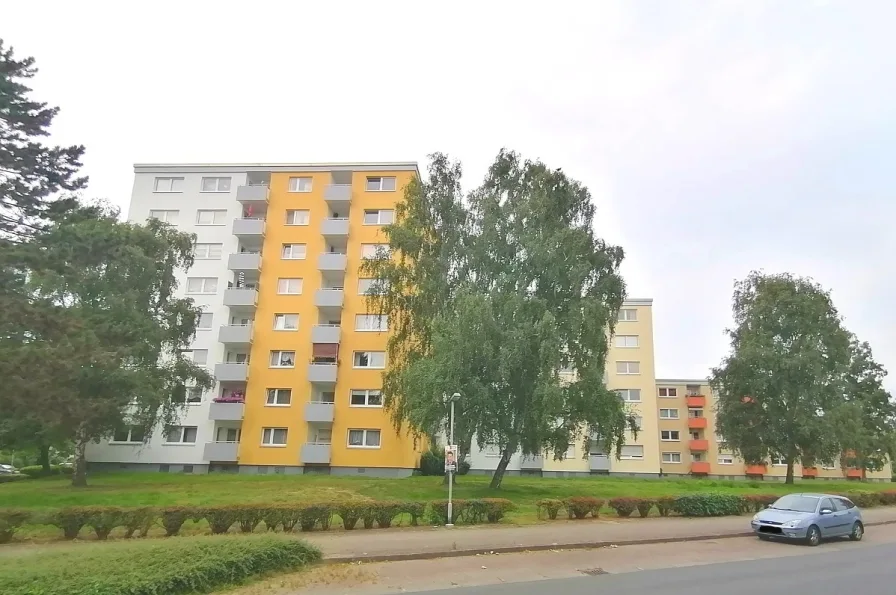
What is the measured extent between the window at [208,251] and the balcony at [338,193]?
349 inches

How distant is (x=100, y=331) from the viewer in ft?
80.1

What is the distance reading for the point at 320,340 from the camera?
40.6 m

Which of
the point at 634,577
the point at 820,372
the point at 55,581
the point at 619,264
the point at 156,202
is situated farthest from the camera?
the point at 156,202

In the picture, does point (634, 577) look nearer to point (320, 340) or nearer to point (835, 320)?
point (320, 340)

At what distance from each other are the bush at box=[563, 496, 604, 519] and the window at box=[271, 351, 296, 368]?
83.6 feet

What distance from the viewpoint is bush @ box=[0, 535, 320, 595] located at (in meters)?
8.53

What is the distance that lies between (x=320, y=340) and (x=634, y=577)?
31355 millimetres

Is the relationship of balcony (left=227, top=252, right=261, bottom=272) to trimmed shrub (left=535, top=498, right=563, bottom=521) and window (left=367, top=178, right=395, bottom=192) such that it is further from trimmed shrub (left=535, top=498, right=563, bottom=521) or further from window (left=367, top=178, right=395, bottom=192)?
trimmed shrub (left=535, top=498, right=563, bottom=521)

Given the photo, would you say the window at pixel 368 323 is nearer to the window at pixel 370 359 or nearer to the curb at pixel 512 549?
the window at pixel 370 359

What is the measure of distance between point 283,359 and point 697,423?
4815 centimetres

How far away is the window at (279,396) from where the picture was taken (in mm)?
40312

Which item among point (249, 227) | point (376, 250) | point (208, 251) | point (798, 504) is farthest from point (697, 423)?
point (208, 251)

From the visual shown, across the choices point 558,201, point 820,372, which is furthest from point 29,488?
point 820,372

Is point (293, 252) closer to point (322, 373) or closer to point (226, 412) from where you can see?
point (322, 373)
